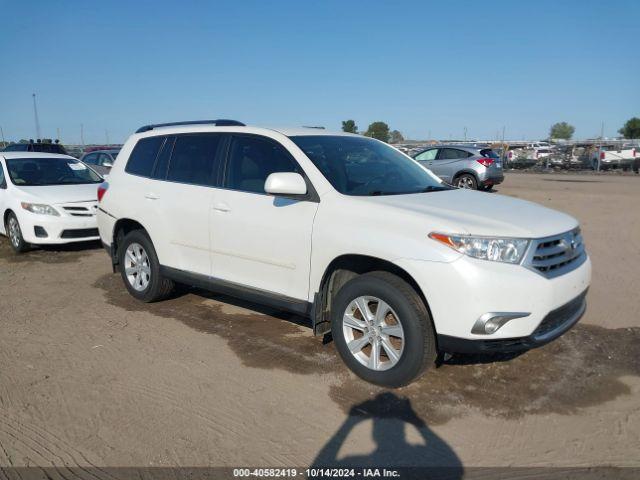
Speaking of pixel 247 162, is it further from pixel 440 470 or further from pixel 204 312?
pixel 440 470

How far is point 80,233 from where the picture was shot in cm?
865

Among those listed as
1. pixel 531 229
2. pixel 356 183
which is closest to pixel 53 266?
pixel 356 183

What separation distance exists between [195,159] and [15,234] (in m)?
5.17

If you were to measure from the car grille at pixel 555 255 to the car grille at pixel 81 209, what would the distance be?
7198 mm

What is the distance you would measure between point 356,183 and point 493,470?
2344mm

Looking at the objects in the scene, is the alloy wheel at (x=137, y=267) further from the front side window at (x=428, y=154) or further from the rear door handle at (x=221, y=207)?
the front side window at (x=428, y=154)

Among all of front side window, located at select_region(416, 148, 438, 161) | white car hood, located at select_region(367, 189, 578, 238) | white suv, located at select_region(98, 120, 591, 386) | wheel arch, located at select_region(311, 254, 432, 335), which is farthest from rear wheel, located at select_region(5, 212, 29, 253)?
front side window, located at select_region(416, 148, 438, 161)

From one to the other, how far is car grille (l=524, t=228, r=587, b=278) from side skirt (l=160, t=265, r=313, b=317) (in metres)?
1.69

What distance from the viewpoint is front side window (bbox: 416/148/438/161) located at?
18.6m

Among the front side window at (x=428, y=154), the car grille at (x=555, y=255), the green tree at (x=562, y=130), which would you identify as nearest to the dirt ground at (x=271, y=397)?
the car grille at (x=555, y=255)

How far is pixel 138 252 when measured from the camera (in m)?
5.88

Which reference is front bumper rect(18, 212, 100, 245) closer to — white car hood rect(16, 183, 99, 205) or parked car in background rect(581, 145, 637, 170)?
white car hood rect(16, 183, 99, 205)

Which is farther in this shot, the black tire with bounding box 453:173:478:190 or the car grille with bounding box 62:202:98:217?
the black tire with bounding box 453:173:478:190

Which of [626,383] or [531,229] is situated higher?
[531,229]
